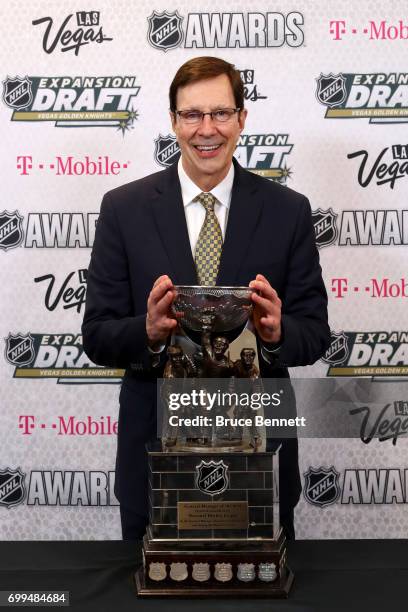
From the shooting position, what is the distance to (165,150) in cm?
317

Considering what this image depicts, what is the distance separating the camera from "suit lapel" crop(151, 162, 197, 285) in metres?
2.08

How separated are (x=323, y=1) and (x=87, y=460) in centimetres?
183

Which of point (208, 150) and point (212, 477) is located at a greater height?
point (208, 150)

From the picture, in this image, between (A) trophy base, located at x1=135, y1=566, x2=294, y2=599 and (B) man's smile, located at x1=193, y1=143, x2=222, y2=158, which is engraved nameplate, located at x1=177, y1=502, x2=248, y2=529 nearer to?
(A) trophy base, located at x1=135, y1=566, x2=294, y2=599

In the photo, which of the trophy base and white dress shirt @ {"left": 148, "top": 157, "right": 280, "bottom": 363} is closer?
the trophy base

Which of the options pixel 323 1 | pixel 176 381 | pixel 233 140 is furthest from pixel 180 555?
pixel 323 1

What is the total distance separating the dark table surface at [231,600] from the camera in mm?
1380

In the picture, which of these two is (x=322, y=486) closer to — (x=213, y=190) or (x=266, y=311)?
(x=213, y=190)

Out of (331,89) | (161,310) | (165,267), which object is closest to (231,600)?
(161,310)

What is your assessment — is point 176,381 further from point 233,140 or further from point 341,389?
point 341,389

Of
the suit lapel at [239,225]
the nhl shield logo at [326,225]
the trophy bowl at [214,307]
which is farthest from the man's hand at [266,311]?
the nhl shield logo at [326,225]

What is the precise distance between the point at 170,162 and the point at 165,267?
1159 millimetres

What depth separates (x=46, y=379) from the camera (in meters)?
3.24

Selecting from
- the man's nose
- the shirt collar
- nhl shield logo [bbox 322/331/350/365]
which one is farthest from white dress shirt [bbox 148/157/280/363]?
nhl shield logo [bbox 322/331/350/365]
